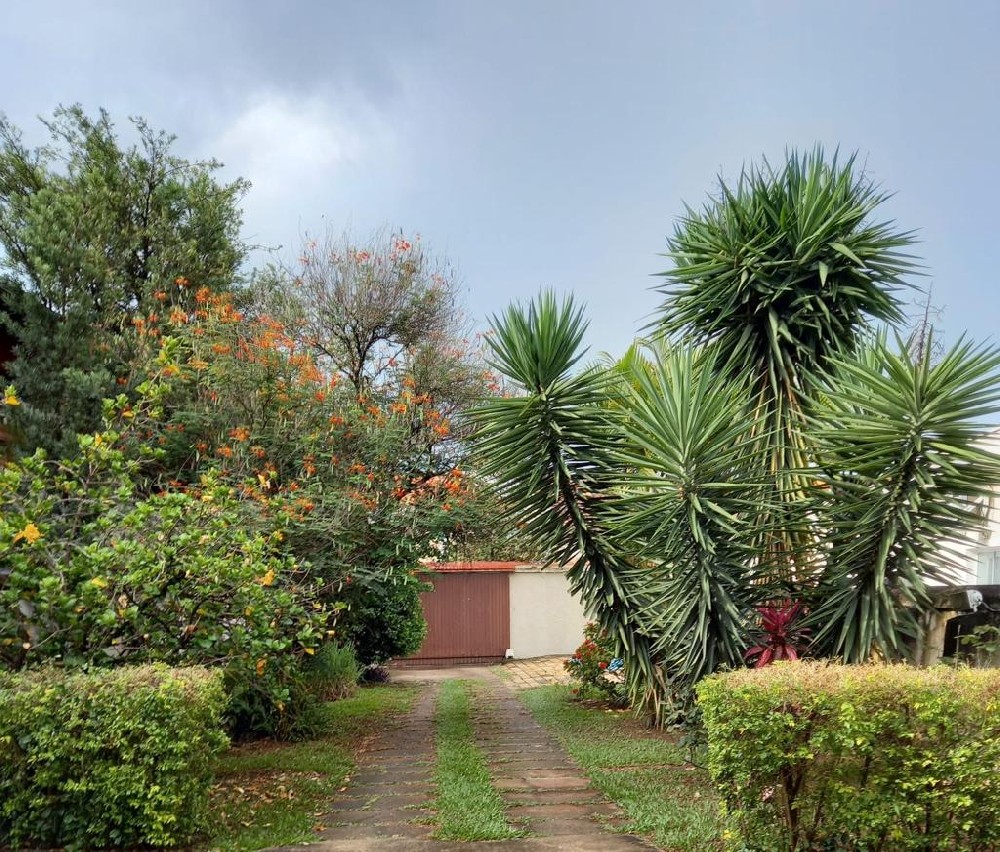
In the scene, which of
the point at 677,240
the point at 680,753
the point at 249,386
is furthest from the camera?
the point at 249,386

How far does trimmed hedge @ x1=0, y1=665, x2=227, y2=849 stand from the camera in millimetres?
4270

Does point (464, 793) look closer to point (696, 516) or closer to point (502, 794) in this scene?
point (502, 794)

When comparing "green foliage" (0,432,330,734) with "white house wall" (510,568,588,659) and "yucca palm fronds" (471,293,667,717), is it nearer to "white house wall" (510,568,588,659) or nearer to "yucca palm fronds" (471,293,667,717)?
"yucca palm fronds" (471,293,667,717)

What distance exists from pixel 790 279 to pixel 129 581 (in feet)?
19.3

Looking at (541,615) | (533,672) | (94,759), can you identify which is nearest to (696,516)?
(94,759)

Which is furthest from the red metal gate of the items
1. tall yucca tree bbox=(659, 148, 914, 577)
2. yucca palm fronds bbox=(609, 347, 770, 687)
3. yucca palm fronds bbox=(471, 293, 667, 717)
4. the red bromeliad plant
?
the red bromeliad plant

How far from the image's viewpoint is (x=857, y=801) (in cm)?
401

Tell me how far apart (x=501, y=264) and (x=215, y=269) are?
16.6 feet

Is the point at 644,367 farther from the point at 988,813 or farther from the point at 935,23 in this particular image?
the point at 935,23

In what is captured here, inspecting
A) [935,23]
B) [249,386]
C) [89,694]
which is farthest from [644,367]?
[935,23]

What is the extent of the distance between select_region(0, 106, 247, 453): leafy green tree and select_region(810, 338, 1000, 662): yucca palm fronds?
Answer: 25.5 feet

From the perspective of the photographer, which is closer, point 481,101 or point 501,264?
point 481,101

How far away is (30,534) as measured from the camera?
4.70m

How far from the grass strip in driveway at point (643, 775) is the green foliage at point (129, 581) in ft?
8.37
